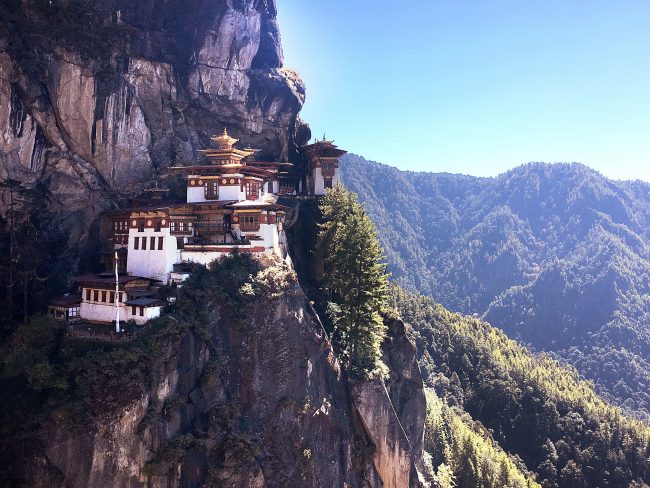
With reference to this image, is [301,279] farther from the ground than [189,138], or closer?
closer

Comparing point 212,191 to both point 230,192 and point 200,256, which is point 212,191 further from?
point 200,256

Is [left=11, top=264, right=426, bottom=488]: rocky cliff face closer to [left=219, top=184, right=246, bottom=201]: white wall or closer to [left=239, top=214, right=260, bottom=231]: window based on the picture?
[left=239, top=214, right=260, bottom=231]: window

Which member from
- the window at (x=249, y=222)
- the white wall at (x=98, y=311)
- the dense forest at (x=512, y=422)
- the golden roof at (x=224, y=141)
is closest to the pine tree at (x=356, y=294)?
the window at (x=249, y=222)

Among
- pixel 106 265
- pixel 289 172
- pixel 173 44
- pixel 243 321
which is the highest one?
pixel 173 44

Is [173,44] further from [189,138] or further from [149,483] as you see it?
[149,483]

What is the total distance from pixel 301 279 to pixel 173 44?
88.8 ft

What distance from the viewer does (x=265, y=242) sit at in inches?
1654

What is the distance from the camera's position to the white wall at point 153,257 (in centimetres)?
3859

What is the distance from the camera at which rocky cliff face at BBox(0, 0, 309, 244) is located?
4031cm

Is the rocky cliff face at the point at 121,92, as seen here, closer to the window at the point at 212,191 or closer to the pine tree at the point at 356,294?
the window at the point at 212,191

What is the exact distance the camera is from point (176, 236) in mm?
39781

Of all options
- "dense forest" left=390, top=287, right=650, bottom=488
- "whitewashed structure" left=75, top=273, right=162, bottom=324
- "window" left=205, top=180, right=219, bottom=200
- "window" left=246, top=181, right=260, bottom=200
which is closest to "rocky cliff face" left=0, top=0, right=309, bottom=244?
"window" left=205, top=180, right=219, bottom=200

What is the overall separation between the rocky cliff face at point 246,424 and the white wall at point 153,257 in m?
6.17

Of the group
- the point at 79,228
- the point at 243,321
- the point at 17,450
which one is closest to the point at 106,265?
the point at 79,228
